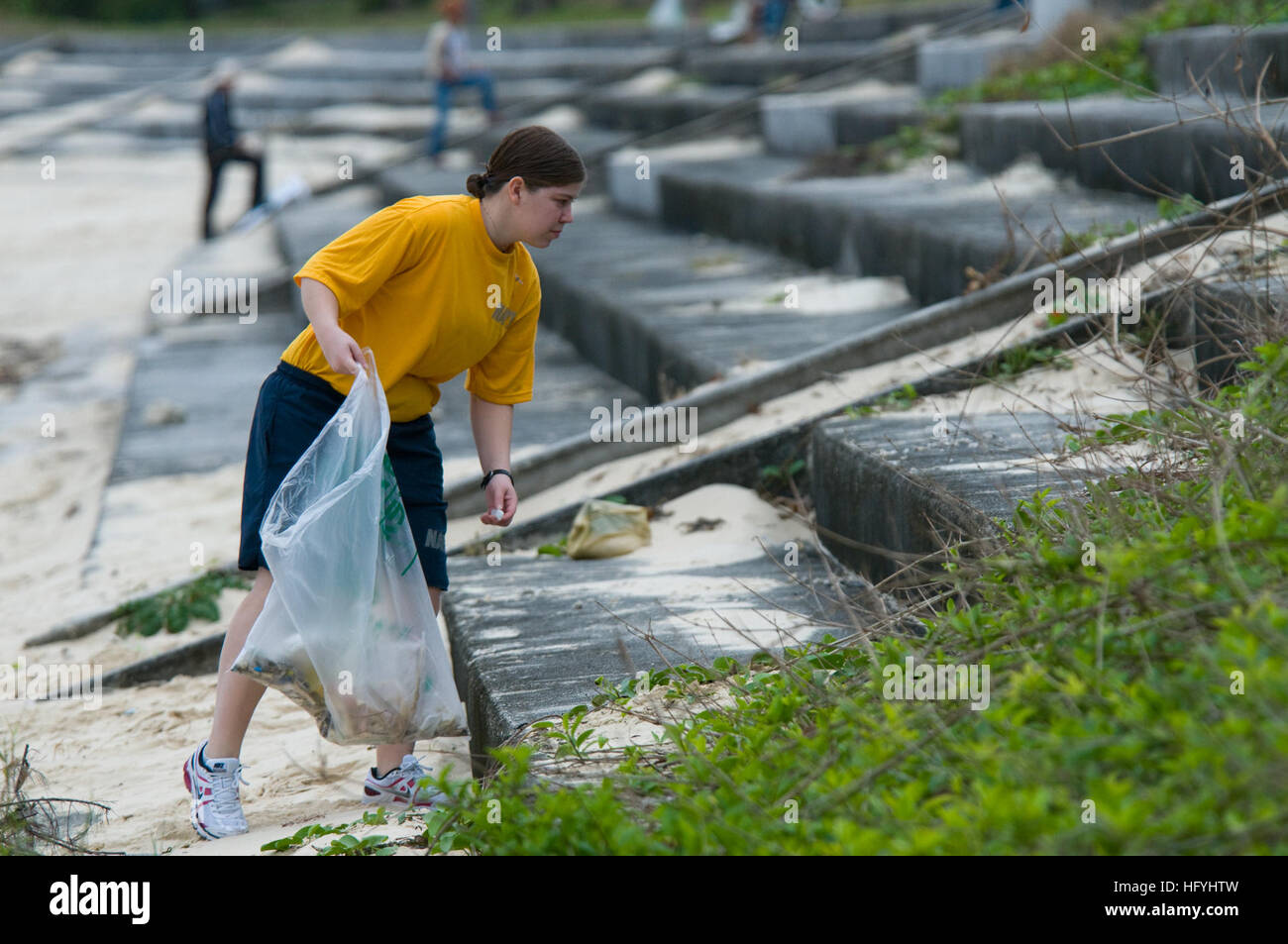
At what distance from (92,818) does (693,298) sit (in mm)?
4387

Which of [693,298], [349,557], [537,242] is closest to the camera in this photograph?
[349,557]

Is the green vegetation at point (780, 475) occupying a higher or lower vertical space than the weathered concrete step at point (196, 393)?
higher

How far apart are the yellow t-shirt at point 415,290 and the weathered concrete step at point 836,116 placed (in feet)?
20.0

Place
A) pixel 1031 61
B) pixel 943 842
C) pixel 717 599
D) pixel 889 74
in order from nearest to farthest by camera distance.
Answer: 1. pixel 943 842
2. pixel 717 599
3. pixel 1031 61
4. pixel 889 74

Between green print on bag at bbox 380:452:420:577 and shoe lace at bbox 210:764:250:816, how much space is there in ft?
2.12

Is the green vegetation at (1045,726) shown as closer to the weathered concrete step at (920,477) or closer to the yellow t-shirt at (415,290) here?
the weathered concrete step at (920,477)

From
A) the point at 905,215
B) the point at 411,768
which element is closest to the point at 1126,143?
the point at 905,215

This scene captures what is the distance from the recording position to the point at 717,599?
12.5ft

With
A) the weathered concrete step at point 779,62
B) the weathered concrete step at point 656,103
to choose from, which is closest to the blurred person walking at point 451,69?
the weathered concrete step at point 656,103

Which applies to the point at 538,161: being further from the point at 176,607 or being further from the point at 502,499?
the point at 176,607

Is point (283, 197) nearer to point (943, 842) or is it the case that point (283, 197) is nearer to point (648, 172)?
point (648, 172)

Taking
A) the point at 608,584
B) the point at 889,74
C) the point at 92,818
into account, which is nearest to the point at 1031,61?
the point at 889,74

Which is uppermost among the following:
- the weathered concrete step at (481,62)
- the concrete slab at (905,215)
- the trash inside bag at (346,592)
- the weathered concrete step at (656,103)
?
the weathered concrete step at (481,62)

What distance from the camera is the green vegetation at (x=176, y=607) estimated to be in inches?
185
